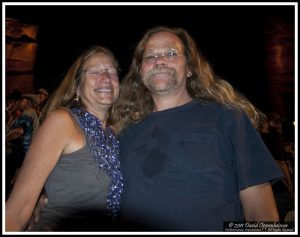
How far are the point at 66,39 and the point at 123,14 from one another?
1425 millimetres

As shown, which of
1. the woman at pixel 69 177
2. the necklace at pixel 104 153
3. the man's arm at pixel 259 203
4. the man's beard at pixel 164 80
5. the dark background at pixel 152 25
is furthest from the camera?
the dark background at pixel 152 25

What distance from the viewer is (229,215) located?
5.62ft

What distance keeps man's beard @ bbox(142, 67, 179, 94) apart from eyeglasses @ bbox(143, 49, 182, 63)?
104 millimetres

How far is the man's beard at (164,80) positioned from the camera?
202cm

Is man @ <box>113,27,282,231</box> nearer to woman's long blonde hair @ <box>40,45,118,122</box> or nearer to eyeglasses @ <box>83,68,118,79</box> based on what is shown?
eyeglasses @ <box>83,68,118,79</box>

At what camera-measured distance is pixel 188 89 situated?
229 centimetres

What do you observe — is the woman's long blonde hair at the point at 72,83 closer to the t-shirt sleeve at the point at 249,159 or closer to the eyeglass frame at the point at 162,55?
the eyeglass frame at the point at 162,55

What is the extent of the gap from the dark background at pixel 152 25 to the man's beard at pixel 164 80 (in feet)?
10.6

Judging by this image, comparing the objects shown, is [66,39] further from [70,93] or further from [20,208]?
[20,208]

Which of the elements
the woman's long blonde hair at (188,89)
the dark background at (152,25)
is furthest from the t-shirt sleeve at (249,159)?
the dark background at (152,25)

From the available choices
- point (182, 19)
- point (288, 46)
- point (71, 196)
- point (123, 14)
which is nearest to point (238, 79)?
point (288, 46)

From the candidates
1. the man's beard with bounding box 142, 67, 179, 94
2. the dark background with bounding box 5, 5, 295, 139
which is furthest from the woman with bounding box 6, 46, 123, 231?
the dark background with bounding box 5, 5, 295, 139

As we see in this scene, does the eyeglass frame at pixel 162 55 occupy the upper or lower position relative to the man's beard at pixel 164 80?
upper

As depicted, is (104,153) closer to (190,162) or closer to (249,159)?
(190,162)
